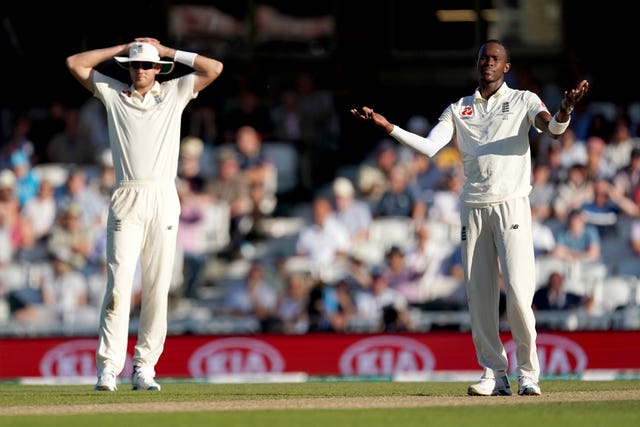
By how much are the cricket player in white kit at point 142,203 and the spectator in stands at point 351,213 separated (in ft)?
19.1

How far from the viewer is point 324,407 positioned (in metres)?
7.72

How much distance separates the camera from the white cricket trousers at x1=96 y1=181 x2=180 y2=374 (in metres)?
8.64

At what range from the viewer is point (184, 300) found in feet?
47.0

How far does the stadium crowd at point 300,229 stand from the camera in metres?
13.8

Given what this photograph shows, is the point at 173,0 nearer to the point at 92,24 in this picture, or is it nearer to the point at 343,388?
the point at 92,24

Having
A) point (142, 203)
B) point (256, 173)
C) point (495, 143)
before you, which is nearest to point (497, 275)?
point (495, 143)

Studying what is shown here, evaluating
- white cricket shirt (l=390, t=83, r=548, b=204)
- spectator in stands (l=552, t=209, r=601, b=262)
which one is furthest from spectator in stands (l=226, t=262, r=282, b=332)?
white cricket shirt (l=390, t=83, r=548, b=204)

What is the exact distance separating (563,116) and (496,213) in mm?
699

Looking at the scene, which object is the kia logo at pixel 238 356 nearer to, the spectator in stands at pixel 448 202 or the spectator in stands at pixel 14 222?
the spectator in stands at pixel 448 202

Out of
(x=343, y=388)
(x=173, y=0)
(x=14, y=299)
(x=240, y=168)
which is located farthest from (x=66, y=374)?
(x=173, y=0)

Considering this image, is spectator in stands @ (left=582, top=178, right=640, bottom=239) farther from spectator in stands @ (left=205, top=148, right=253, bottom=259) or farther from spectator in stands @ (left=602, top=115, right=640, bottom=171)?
spectator in stands @ (left=205, top=148, right=253, bottom=259)

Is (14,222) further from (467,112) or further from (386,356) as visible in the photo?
(467,112)

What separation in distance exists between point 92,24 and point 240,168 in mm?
4028

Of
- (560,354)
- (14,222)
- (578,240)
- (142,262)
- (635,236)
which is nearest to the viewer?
(142,262)
